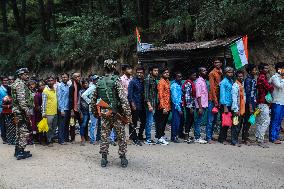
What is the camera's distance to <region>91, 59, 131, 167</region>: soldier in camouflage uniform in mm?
7559

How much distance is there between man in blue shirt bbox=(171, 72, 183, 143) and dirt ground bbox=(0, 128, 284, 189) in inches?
23.4

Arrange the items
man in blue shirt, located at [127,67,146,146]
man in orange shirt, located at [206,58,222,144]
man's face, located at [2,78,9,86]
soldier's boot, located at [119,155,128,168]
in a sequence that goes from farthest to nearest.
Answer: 1. man's face, located at [2,78,9,86]
2. man in orange shirt, located at [206,58,222,144]
3. man in blue shirt, located at [127,67,146,146]
4. soldier's boot, located at [119,155,128,168]

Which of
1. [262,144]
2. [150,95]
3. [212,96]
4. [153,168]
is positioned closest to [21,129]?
[153,168]

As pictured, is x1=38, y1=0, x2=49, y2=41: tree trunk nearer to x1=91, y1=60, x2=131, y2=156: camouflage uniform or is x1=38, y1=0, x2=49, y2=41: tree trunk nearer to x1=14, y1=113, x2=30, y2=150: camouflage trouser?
x1=14, y1=113, x2=30, y2=150: camouflage trouser

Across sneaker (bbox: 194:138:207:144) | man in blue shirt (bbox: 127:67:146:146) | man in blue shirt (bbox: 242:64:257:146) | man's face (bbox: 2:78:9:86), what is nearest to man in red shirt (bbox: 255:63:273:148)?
man in blue shirt (bbox: 242:64:257:146)

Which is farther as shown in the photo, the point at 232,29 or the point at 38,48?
the point at 38,48

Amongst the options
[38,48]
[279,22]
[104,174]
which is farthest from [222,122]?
[38,48]

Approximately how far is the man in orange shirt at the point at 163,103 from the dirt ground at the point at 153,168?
0.50 m

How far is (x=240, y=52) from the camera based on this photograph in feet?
39.3

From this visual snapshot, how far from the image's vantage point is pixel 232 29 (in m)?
13.8

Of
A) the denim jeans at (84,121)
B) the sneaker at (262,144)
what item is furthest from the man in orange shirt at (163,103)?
the sneaker at (262,144)

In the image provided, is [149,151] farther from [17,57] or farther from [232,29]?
[17,57]

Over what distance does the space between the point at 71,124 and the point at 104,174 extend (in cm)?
394

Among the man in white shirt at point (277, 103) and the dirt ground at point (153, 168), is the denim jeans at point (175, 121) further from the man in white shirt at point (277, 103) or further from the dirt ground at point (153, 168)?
the man in white shirt at point (277, 103)
